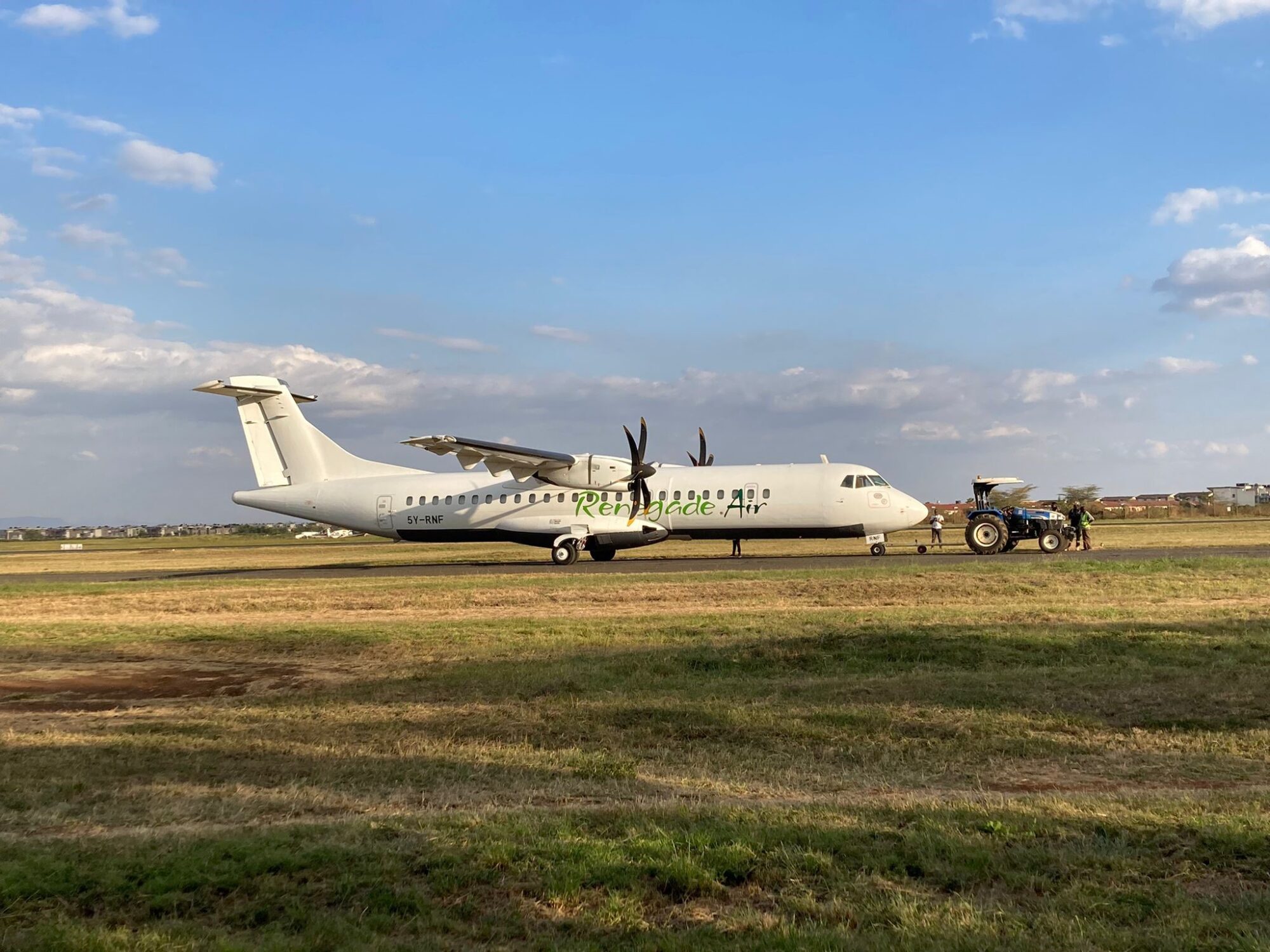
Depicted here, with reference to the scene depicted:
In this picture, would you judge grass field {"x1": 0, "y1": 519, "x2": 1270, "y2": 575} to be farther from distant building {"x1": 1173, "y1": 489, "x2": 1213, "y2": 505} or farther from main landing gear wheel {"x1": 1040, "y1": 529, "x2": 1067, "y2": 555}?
distant building {"x1": 1173, "y1": 489, "x2": 1213, "y2": 505}

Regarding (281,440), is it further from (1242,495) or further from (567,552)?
(1242,495)

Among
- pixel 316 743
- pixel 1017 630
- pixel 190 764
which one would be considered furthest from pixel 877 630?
pixel 190 764

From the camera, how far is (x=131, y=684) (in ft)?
45.6

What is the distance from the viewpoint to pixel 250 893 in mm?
5074

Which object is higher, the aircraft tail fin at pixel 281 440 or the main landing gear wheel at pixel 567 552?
the aircraft tail fin at pixel 281 440

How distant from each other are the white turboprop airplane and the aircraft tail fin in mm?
41

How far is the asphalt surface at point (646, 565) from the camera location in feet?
94.4

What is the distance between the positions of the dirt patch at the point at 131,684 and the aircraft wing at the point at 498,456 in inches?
681

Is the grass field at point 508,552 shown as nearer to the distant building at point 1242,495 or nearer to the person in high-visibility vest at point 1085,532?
the person in high-visibility vest at point 1085,532

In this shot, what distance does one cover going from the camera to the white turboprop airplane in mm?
33000

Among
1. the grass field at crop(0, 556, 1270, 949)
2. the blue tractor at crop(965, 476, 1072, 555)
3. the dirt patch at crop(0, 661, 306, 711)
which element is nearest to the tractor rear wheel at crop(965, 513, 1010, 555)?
the blue tractor at crop(965, 476, 1072, 555)

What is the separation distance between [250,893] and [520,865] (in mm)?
1404

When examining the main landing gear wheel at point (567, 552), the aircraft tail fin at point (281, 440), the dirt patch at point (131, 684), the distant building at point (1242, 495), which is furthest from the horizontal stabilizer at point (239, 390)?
the distant building at point (1242, 495)

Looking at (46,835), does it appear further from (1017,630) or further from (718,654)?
(1017,630)
